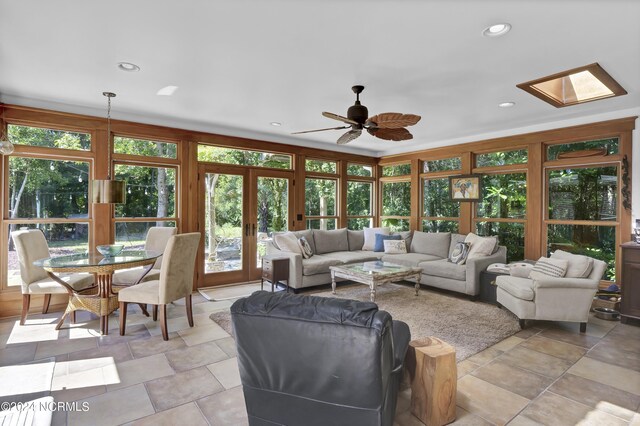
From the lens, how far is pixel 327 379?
1.61 metres

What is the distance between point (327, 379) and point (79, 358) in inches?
102

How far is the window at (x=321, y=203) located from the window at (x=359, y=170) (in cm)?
50

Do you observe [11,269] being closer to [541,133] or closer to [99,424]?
[99,424]

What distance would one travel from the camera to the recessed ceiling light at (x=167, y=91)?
3742 millimetres

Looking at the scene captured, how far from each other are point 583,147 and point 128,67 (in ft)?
19.1

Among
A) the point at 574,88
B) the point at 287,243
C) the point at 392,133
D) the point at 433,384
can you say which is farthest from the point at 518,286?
the point at 287,243

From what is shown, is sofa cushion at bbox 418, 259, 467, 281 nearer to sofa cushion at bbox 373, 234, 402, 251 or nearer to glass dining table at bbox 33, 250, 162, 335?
sofa cushion at bbox 373, 234, 402, 251

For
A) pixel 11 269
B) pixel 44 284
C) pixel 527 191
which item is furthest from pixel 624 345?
pixel 11 269

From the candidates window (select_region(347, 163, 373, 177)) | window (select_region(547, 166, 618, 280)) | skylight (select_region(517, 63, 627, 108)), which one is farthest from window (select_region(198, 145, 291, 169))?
window (select_region(547, 166, 618, 280))

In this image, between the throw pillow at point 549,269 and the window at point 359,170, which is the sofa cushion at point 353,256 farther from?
the throw pillow at point 549,269

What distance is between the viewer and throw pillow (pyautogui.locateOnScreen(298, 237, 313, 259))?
5.62 metres

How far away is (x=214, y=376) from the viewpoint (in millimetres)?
2680

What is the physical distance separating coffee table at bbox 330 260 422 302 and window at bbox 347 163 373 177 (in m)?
2.76

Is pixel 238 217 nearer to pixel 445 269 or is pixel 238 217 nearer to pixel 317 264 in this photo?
pixel 317 264
